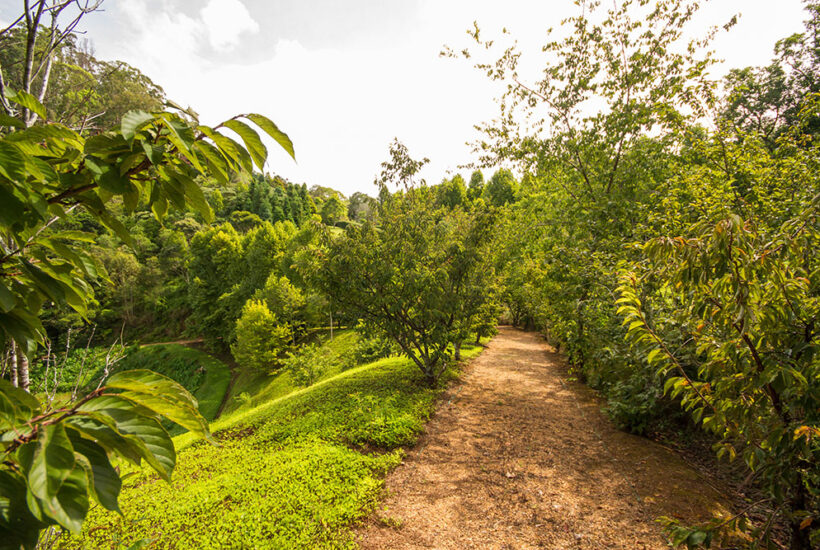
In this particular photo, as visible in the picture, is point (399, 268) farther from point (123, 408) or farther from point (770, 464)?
point (123, 408)

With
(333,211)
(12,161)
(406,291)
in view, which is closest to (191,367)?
(406,291)

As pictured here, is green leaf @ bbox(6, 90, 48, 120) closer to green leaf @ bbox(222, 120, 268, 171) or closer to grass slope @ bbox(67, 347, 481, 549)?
green leaf @ bbox(222, 120, 268, 171)

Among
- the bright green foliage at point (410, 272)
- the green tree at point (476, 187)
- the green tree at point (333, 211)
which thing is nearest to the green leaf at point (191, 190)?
the bright green foliage at point (410, 272)

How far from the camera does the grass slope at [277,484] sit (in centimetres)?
374

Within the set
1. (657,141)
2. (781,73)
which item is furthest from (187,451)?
(781,73)

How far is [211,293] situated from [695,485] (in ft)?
130

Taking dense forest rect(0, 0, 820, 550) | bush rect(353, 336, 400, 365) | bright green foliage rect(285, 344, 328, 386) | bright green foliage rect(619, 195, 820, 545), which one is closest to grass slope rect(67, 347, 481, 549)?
dense forest rect(0, 0, 820, 550)

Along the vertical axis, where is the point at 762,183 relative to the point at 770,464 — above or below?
above

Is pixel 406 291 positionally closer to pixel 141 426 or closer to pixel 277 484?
pixel 277 484

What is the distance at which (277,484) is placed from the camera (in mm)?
4551

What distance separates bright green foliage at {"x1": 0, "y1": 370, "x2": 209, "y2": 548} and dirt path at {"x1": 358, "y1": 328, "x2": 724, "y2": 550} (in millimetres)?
3761

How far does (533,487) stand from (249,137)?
537 cm

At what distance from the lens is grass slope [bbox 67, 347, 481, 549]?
3.74m

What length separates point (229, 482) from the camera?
187 inches
